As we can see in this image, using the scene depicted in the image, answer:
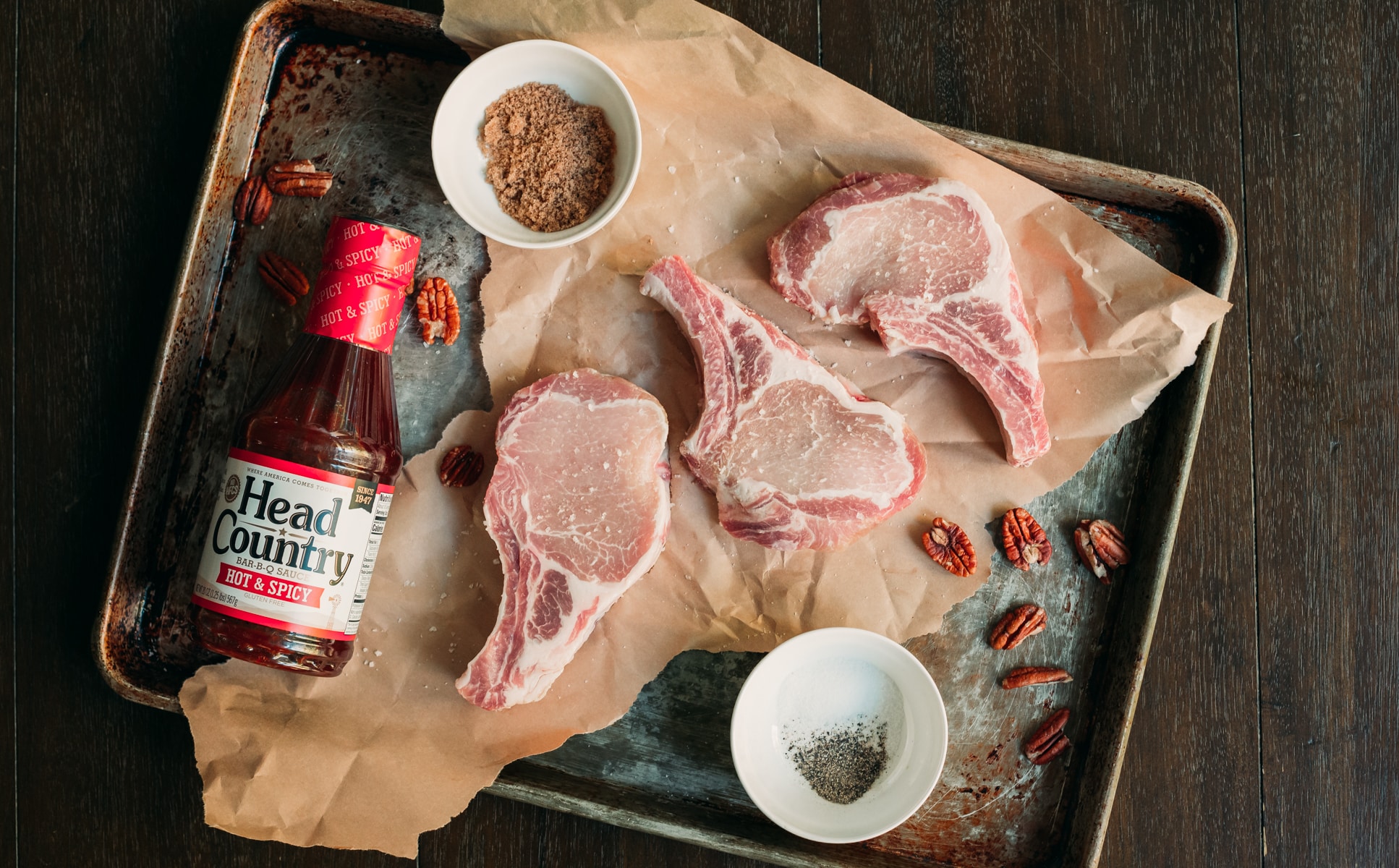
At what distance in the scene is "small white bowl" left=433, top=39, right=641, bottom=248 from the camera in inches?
62.1

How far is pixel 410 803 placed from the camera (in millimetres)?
1610

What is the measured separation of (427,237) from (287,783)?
1.07 meters

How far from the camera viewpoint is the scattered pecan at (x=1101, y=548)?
167 cm

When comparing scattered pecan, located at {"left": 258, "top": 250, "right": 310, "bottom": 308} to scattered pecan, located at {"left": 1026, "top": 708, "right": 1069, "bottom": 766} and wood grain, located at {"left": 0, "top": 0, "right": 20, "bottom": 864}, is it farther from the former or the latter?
scattered pecan, located at {"left": 1026, "top": 708, "right": 1069, "bottom": 766}

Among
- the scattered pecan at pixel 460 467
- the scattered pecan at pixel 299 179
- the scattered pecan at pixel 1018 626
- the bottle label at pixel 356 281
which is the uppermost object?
the scattered pecan at pixel 299 179

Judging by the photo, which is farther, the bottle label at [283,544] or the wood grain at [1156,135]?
the wood grain at [1156,135]

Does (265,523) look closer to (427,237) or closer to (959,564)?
(427,237)

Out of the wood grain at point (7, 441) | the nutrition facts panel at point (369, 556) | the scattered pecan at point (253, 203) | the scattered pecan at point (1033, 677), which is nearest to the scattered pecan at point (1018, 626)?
the scattered pecan at point (1033, 677)

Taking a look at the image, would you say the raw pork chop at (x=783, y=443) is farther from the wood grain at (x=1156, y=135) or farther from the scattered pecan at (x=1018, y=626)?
the wood grain at (x=1156, y=135)

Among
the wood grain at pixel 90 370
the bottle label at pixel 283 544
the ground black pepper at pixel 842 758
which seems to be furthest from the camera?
the wood grain at pixel 90 370

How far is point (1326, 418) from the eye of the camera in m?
1.80

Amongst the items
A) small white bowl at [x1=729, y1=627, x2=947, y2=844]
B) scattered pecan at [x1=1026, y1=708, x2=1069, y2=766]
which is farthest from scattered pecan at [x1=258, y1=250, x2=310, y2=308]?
scattered pecan at [x1=1026, y1=708, x2=1069, y2=766]

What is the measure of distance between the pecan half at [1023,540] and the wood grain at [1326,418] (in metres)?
0.52

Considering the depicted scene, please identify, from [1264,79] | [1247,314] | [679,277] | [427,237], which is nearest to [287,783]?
[427,237]
